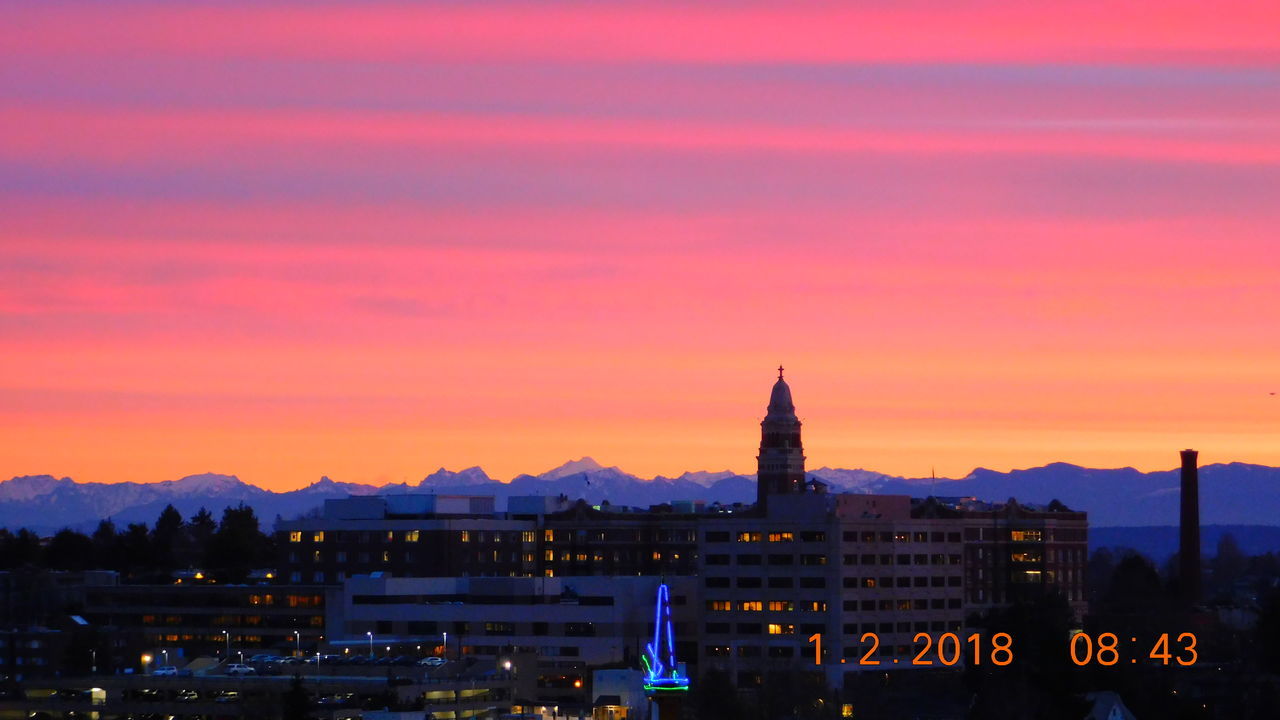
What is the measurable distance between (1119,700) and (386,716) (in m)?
45.6

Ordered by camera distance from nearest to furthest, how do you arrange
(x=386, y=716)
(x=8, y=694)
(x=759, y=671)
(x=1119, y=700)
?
(x=386, y=716), (x=1119, y=700), (x=8, y=694), (x=759, y=671)

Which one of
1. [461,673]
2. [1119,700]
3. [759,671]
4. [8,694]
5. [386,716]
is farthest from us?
[759,671]

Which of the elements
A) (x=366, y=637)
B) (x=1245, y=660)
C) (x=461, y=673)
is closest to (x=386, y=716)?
(x=461, y=673)

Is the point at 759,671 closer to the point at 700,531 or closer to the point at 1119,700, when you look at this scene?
the point at 700,531

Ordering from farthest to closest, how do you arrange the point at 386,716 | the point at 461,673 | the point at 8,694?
1. the point at 8,694
2. the point at 461,673
3. the point at 386,716

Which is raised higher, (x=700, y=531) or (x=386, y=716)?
(x=700, y=531)

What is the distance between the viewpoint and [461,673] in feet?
526

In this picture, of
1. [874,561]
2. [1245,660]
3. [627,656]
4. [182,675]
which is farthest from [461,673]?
[1245,660]

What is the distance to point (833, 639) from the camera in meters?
192

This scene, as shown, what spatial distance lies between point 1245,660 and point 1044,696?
135 feet

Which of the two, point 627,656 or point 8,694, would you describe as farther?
point 627,656

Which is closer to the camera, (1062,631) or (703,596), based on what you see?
(1062,631)

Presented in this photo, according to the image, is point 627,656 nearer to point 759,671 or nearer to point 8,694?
point 759,671

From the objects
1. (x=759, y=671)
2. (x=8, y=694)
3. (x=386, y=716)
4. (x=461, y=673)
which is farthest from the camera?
(x=759, y=671)
